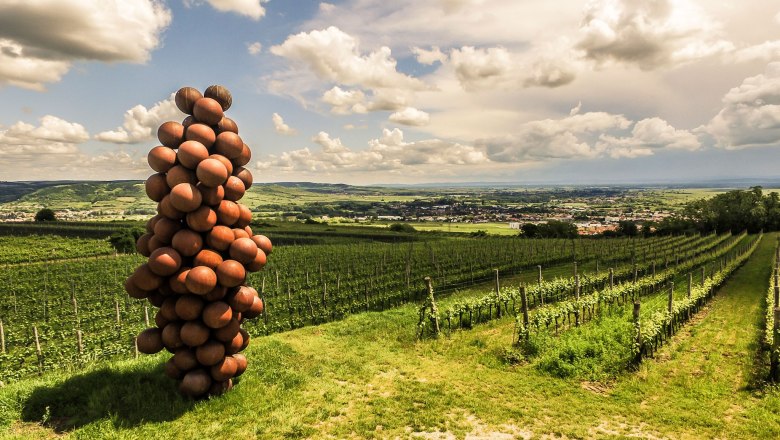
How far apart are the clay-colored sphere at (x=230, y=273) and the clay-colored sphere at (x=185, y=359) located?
82.1 inches

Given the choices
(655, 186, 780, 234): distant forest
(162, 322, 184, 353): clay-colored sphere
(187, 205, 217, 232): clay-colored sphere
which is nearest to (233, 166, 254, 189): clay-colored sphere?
(187, 205, 217, 232): clay-colored sphere

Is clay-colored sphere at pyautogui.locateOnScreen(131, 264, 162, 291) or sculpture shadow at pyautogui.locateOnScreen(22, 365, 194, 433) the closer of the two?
sculpture shadow at pyautogui.locateOnScreen(22, 365, 194, 433)

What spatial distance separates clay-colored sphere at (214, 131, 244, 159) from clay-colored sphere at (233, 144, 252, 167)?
0.35 m

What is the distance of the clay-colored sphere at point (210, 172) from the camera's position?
948 centimetres

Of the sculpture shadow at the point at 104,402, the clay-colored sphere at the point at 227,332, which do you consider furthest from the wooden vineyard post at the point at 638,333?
the sculpture shadow at the point at 104,402

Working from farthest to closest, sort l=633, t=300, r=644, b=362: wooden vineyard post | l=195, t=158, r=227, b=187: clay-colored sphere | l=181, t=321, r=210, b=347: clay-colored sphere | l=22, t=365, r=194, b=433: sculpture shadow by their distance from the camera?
l=633, t=300, r=644, b=362: wooden vineyard post → l=181, t=321, r=210, b=347: clay-colored sphere → l=195, t=158, r=227, b=187: clay-colored sphere → l=22, t=365, r=194, b=433: sculpture shadow

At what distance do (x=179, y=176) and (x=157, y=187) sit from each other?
731 mm

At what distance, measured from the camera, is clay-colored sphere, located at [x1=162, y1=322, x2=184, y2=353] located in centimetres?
980

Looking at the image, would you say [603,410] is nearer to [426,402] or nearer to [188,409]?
[426,402]

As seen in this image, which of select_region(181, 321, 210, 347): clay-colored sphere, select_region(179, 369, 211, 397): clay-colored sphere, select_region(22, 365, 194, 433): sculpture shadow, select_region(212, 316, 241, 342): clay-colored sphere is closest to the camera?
select_region(22, 365, 194, 433): sculpture shadow

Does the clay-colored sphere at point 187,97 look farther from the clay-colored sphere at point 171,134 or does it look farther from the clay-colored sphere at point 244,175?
the clay-colored sphere at point 244,175

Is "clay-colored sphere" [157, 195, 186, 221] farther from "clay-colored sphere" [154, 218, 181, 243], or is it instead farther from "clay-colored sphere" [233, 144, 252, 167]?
"clay-colored sphere" [233, 144, 252, 167]

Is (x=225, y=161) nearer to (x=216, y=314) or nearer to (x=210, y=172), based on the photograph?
(x=210, y=172)

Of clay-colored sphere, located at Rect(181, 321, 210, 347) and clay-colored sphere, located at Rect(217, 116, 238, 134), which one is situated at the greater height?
clay-colored sphere, located at Rect(217, 116, 238, 134)
